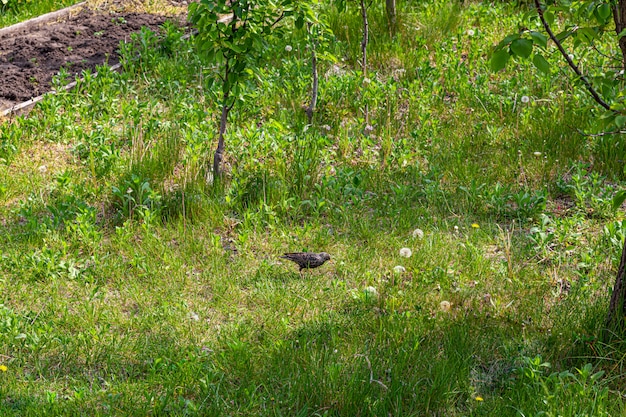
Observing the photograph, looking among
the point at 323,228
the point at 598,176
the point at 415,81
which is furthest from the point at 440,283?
the point at 415,81

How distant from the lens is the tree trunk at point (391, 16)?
24.0 feet

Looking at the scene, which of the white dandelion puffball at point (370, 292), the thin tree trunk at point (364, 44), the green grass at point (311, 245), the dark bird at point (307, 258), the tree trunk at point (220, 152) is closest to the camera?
the green grass at point (311, 245)

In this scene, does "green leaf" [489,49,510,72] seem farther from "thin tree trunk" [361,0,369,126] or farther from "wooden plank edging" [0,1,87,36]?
"wooden plank edging" [0,1,87,36]

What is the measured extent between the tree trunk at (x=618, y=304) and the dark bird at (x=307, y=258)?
5.14ft

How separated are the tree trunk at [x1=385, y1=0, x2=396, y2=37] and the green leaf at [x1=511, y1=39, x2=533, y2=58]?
4780mm

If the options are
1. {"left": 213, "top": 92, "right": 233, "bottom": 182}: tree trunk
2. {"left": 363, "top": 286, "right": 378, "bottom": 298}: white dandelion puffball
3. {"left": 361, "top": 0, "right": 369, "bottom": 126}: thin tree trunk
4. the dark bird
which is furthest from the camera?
{"left": 361, "top": 0, "right": 369, "bottom": 126}: thin tree trunk

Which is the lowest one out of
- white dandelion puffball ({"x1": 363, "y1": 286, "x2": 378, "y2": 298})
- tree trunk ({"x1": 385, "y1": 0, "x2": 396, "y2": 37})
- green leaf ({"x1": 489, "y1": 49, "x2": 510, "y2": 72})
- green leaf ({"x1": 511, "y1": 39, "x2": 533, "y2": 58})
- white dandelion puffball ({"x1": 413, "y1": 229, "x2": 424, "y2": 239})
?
white dandelion puffball ({"x1": 363, "y1": 286, "x2": 378, "y2": 298})

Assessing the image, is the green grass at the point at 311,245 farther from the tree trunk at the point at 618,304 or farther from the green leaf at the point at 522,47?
the green leaf at the point at 522,47

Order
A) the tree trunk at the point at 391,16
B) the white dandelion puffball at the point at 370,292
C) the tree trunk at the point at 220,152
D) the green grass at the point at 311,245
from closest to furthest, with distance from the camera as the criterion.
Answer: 1. the green grass at the point at 311,245
2. the white dandelion puffball at the point at 370,292
3. the tree trunk at the point at 220,152
4. the tree trunk at the point at 391,16

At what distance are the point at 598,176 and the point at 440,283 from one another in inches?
72.7

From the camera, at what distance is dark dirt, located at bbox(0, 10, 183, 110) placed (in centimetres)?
622

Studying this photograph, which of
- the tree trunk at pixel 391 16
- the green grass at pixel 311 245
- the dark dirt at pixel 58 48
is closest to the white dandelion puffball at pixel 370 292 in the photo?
the green grass at pixel 311 245

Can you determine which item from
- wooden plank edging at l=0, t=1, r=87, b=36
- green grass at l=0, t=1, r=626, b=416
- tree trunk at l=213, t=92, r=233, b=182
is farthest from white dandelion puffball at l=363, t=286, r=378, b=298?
wooden plank edging at l=0, t=1, r=87, b=36

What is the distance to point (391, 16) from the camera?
7.36 m
